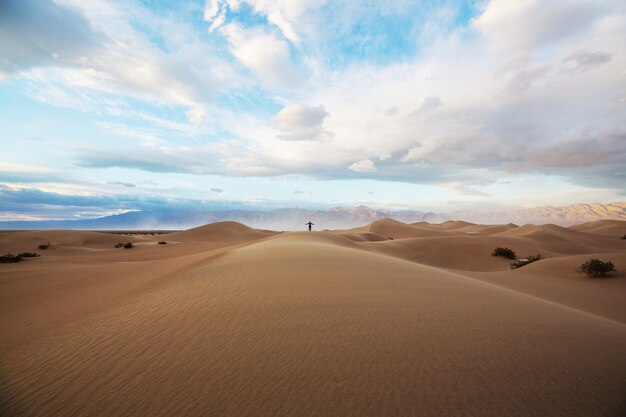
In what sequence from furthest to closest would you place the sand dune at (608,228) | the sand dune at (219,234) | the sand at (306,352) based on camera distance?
the sand dune at (608,228), the sand dune at (219,234), the sand at (306,352)

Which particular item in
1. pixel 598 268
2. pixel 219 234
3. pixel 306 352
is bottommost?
pixel 598 268

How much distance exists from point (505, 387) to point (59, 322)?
6.68 m

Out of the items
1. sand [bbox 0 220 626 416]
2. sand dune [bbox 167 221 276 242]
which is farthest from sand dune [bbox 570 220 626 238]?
sand [bbox 0 220 626 416]

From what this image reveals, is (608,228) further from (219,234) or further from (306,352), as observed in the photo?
(306,352)

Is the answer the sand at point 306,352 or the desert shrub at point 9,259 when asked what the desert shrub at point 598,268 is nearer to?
the sand at point 306,352

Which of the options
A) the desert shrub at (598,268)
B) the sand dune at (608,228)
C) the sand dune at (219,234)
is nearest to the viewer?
the desert shrub at (598,268)

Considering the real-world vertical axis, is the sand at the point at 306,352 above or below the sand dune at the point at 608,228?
below

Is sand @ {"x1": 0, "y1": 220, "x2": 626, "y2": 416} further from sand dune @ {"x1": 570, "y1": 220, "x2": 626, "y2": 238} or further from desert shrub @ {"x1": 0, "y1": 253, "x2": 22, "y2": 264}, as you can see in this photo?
sand dune @ {"x1": 570, "y1": 220, "x2": 626, "y2": 238}

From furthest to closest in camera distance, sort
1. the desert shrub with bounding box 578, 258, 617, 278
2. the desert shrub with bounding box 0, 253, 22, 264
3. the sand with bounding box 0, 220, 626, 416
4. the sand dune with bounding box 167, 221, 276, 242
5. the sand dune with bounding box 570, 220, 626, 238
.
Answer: the sand dune with bounding box 570, 220, 626, 238
the sand dune with bounding box 167, 221, 276, 242
the desert shrub with bounding box 0, 253, 22, 264
the desert shrub with bounding box 578, 258, 617, 278
the sand with bounding box 0, 220, 626, 416

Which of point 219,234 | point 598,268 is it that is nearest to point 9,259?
point 598,268

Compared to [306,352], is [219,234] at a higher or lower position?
higher

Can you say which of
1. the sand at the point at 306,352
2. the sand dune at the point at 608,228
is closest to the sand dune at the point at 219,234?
the sand at the point at 306,352

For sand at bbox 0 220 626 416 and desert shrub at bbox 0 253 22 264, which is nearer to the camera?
sand at bbox 0 220 626 416

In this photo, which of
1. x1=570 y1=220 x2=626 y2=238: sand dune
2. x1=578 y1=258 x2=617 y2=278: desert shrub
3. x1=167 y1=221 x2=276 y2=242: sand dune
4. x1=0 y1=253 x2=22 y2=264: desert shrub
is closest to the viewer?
x1=578 y1=258 x2=617 y2=278: desert shrub
